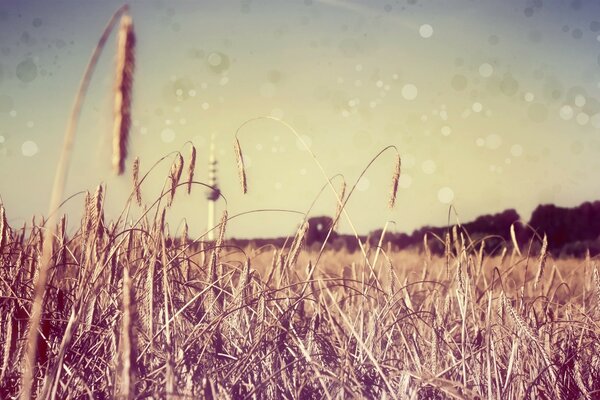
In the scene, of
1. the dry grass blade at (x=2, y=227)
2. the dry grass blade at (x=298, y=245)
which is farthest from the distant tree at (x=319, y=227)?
the dry grass blade at (x=2, y=227)

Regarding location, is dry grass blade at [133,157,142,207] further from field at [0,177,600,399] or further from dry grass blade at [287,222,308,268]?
dry grass blade at [287,222,308,268]

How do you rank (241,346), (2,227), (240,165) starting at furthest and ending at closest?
(241,346), (240,165), (2,227)

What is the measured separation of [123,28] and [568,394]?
4.04ft

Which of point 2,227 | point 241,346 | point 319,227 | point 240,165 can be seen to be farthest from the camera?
point 319,227

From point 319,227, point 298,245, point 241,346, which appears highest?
point 319,227

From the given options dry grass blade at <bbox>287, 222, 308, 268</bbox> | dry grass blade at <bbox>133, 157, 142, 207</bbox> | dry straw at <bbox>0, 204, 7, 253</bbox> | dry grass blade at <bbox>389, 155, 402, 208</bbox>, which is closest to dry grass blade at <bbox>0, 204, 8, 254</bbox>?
dry straw at <bbox>0, 204, 7, 253</bbox>

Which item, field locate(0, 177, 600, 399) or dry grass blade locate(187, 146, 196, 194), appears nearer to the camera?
field locate(0, 177, 600, 399)

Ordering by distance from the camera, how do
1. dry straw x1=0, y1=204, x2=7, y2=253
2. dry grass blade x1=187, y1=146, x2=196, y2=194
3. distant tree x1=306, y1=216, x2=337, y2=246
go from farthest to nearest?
1. distant tree x1=306, y1=216, x2=337, y2=246
2. dry grass blade x1=187, y1=146, x2=196, y2=194
3. dry straw x1=0, y1=204, x2=7, y2=253

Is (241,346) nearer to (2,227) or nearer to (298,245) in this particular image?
(298,245)

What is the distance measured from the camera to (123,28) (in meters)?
0.73

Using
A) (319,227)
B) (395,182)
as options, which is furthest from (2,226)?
(319,227)

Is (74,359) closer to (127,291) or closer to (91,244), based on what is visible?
(91,244)

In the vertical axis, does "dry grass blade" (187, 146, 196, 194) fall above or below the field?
above

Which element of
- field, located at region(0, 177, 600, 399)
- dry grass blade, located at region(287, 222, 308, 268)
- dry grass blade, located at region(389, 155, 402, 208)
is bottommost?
field, located at region(0, 177, 600, 399)
